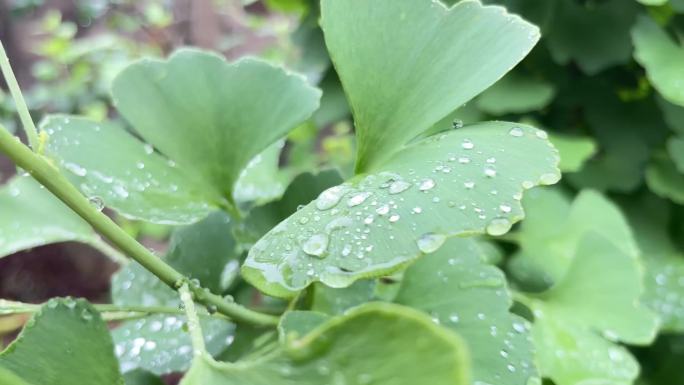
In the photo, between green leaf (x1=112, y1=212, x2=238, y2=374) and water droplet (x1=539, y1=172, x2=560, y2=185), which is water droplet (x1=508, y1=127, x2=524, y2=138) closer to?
water droplet (x1=539, y1=172, x2=560, y2=185)

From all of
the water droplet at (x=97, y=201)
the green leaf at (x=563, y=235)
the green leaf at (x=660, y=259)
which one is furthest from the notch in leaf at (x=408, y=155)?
the green leaf at (x=660, y=259)

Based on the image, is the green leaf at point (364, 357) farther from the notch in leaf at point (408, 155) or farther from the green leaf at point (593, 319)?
the green leaf at point (593, 319)

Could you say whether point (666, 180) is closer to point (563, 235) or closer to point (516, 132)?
point (563, 235)

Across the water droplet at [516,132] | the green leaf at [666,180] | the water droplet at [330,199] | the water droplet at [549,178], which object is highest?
the water droplet at [549,178]

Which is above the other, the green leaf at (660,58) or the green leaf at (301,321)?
the green leaf at (301,321)

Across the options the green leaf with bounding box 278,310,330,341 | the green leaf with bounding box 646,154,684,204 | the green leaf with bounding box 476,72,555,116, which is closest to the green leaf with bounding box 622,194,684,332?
the green leaf with bounding box 646,154,684,204

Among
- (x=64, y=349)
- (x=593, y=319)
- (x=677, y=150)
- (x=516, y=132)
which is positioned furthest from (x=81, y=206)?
(x=677, y=150)
